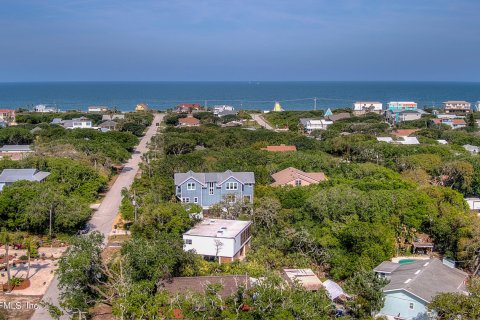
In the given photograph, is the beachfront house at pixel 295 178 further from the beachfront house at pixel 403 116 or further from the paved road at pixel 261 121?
the beachfront house at pixel 403 116

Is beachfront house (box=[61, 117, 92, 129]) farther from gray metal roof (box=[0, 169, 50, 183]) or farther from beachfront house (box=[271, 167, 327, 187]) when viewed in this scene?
beachfront house (box=[271, 167, 327, 187])

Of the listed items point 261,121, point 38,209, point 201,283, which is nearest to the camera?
point 201,283

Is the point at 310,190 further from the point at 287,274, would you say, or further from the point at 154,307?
the point at 154,307

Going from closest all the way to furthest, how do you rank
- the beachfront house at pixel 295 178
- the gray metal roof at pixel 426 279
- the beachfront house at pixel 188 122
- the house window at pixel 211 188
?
1. the gray metal roof at pixel 426 279
2. the house window at pixel 211 188
3. the beachfront house at pixel 295 178
4. the beachfront house at pixel 188 122

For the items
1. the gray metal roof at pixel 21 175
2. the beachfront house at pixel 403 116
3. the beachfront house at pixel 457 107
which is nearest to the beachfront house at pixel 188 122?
the beachfront house at pixel 403 116

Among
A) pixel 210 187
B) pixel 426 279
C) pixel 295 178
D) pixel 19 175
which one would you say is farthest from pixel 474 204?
pixel 19 175

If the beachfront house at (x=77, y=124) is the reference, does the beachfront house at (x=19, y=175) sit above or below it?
above

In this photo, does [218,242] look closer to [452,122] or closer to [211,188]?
[211,188]
